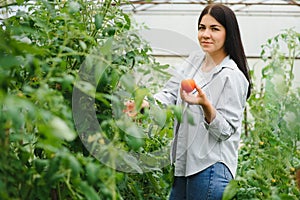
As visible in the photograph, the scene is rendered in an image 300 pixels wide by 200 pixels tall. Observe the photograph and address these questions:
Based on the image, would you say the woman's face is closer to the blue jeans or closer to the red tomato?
the red tomato

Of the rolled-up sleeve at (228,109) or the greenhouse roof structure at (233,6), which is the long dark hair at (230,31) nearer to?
the rolled-up sleeve at (228,109)

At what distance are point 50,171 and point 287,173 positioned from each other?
1.06 metres

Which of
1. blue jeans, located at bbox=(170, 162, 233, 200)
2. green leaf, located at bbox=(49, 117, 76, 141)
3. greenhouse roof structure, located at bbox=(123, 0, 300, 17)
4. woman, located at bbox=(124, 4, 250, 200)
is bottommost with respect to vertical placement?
greenhouse roof structure, located at bbox=(123, 0, 300, 17)

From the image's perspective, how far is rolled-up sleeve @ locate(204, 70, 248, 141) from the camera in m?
2.10

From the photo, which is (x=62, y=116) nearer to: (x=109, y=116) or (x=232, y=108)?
(x=109, y=116)

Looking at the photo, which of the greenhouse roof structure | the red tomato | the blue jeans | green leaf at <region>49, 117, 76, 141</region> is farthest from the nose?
the greenhouse roof structure

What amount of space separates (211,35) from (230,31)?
0.26ft

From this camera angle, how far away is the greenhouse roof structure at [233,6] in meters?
8.16

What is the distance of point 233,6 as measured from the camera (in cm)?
865

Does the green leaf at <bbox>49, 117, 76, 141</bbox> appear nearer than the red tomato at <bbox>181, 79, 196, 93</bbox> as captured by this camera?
Yes

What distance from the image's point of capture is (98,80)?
4.86ft

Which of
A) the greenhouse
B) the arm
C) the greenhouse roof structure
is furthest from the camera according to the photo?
the greenhouse roof structure

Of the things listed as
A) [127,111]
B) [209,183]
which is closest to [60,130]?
[127,111]

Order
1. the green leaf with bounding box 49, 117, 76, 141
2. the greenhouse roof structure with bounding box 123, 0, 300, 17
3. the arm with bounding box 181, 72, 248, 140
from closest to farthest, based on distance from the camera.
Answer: the green leaf with bounding box 49, 117, 76, 141
the arm with bounding box 181, 72, 248, 140
the greenhouse roof structure with bounding box 123, 0, 300, 17
